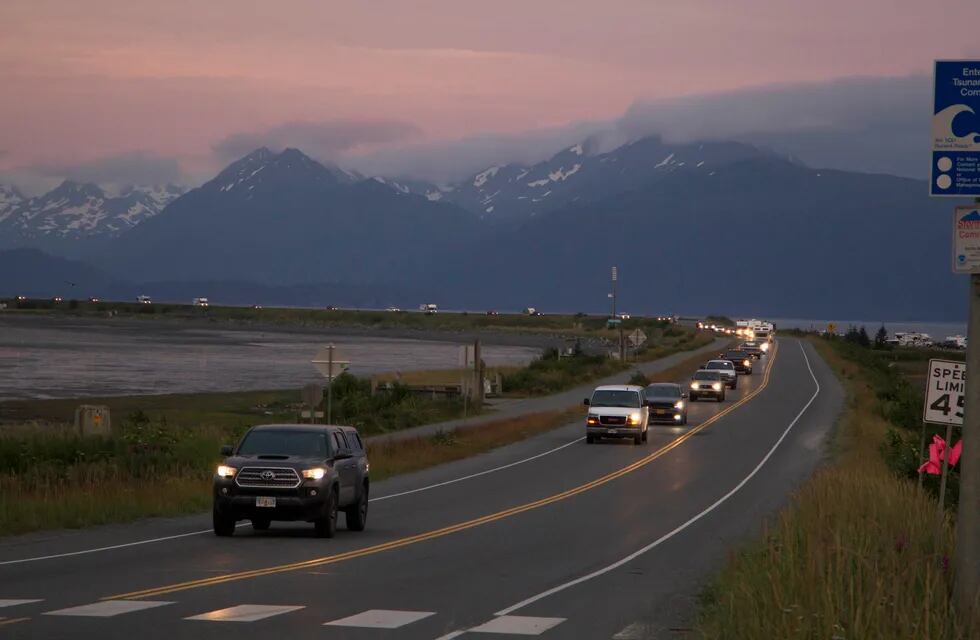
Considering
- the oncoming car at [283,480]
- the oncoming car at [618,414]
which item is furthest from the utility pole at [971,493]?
the oncoming car at [618,414]

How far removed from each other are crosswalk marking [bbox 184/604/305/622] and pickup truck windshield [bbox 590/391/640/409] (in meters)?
33.0

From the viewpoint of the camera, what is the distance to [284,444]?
22375 mm

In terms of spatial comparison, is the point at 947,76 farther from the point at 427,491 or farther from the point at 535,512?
the point at 427,491

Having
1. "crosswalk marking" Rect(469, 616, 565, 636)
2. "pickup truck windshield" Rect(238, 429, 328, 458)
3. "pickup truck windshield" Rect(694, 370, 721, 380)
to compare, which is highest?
"pickup truck windshield" Rect(238, 429, 328, 458)

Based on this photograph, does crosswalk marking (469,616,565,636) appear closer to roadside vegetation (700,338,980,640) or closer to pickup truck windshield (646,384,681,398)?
roadside vegetation (700,338,980,640)

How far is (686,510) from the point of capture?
91.9ft

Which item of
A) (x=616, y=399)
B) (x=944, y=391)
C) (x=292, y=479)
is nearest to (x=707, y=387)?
(x=616, y=399)

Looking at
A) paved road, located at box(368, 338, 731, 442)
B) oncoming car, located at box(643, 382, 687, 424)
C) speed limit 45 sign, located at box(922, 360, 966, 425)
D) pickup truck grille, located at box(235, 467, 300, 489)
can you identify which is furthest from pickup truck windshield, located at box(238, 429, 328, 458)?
oncoming car, located at box(643, 382, 687, 424)

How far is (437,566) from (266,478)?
12.5 feet

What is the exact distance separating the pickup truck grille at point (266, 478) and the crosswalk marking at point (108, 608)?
21.6 ft

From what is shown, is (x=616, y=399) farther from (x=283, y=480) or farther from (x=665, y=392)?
(x=283, y=480)

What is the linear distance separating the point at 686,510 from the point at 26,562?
1350cm

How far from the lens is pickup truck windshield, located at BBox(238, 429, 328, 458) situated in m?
22.2

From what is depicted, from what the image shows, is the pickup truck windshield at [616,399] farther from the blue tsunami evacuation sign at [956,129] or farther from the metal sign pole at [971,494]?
the metal sign pole at [971,494]
